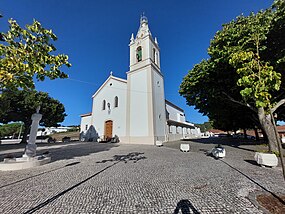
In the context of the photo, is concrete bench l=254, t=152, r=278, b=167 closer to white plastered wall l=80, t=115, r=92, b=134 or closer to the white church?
the white church

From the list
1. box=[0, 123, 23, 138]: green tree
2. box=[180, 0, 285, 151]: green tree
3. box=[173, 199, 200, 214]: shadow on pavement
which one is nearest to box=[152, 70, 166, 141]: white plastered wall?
box=[180, 0, 285, 151]: green tree

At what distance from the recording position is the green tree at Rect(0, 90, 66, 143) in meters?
18.5

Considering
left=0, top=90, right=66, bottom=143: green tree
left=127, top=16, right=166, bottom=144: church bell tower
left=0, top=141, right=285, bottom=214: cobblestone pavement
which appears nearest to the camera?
left=0, top=141, right=285, bottom=214: cobblestone pavement

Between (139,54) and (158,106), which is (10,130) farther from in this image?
(158,106)

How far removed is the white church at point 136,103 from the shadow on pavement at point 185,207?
522 inches

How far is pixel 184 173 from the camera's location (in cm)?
516

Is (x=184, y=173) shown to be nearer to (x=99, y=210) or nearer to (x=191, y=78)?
(x=99, y=210)

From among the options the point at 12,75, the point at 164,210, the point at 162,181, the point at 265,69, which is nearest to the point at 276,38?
the point at 265,69

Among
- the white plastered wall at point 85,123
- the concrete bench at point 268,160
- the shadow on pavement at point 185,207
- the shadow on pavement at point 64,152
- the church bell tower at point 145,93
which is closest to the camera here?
the shadow on pavement at point 185,207

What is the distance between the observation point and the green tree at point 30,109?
60.6 feet

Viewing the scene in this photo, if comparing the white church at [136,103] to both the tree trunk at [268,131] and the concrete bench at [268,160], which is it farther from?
the concrete bench at [268,160]

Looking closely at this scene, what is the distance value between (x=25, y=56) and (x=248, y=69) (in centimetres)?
649

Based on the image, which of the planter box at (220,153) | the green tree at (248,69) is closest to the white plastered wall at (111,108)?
the green tree at (248,69)

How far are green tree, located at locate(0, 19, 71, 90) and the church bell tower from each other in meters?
13.2
